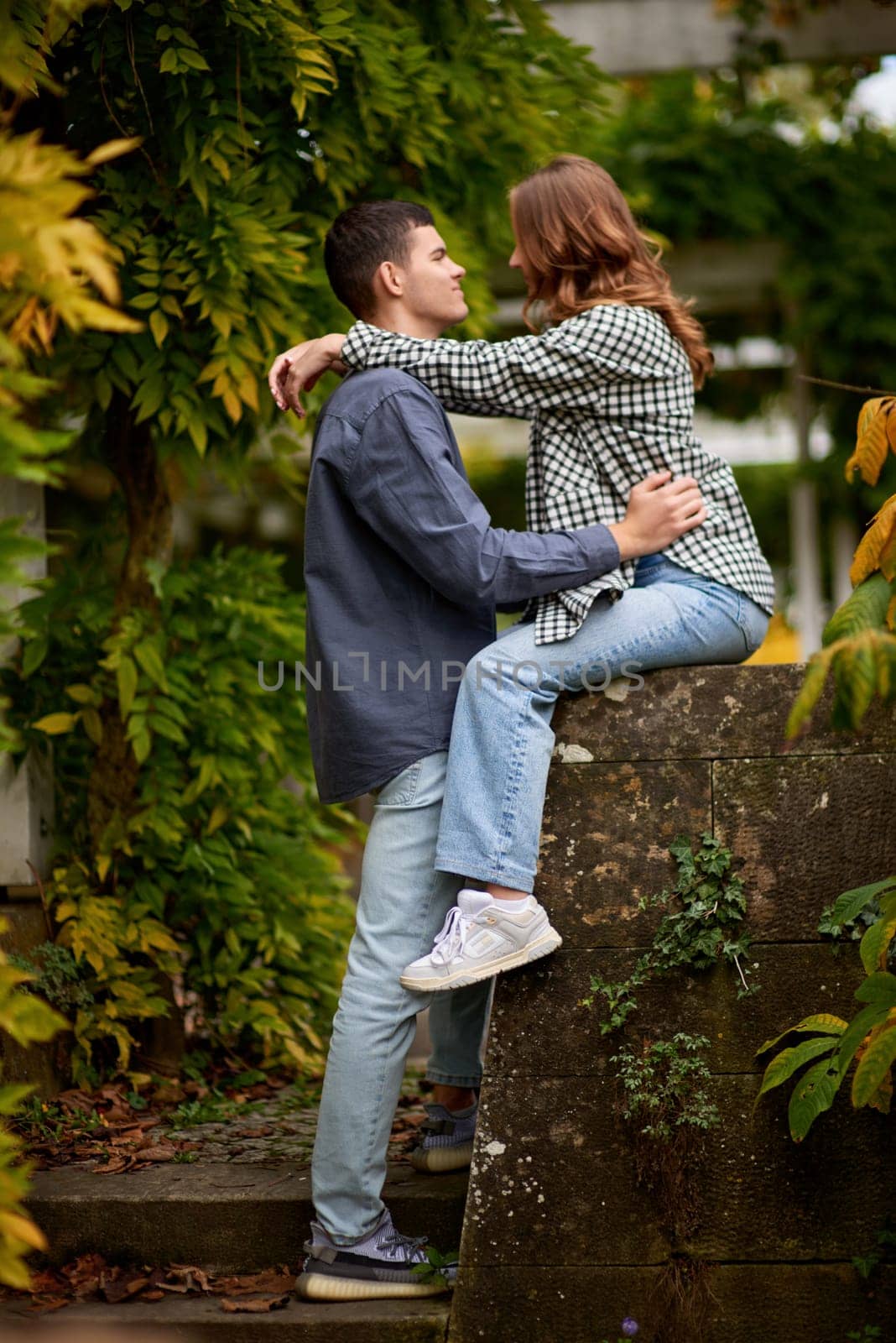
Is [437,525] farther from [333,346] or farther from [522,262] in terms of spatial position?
[522,262]

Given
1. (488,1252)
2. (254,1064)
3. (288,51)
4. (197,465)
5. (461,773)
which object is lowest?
(254,1064)

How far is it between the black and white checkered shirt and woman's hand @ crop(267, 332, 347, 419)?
81mm

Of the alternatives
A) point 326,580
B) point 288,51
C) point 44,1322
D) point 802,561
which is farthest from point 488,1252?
point 802,561

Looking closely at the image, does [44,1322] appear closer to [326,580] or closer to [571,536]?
[326,580]

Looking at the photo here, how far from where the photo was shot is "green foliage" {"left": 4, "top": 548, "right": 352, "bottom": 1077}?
3.19 metres

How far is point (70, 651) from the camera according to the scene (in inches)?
129

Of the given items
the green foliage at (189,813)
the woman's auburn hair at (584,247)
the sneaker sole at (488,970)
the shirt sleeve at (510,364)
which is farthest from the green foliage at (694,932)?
the green foliage at (189,813)

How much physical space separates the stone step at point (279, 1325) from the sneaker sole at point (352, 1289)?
0.01 meters

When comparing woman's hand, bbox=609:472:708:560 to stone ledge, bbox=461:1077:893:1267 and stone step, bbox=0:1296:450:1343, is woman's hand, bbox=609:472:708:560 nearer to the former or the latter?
stone ledge, bbox=461:1077:893:1267

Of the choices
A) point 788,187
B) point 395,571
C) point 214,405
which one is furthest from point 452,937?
point 788,187

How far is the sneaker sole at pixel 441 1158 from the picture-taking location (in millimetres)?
2660

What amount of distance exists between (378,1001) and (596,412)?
3.81 feet

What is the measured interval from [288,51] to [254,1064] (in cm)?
246

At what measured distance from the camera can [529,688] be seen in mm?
2363
